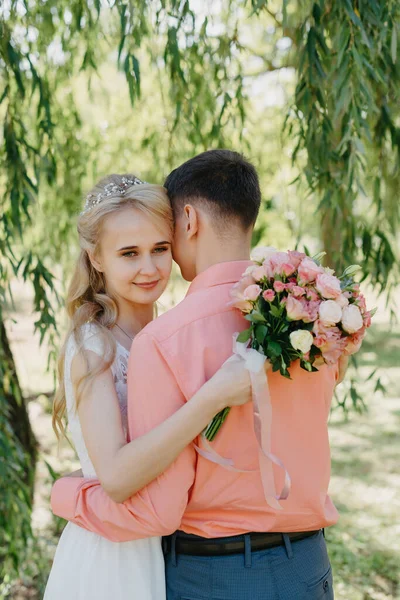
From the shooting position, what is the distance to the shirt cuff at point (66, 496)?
175cm

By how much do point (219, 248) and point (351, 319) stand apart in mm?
371

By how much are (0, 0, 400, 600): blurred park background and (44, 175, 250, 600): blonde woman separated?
0.79 meters

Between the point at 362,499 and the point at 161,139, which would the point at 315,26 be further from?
the point at 362,499

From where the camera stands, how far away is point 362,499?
5.43m

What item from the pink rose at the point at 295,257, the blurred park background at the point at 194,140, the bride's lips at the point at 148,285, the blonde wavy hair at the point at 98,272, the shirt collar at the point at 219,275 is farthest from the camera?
the blurred park background at the point at 194,140

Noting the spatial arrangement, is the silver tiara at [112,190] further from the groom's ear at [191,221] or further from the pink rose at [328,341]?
the pink rose at [328,341]

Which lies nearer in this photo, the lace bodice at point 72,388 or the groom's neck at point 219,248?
the groom's neck at point 219,248

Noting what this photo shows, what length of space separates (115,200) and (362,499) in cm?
416

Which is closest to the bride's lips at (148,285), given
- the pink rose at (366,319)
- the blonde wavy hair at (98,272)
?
the blonde wavy hair at (98,272)

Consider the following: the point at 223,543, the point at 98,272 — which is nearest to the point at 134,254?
→ the point at 98,272

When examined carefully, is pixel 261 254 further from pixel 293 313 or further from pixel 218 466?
pixel 218 466

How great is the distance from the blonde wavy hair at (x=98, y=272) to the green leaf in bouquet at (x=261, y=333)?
1.46ft

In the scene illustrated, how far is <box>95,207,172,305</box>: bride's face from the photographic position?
6.20 ft

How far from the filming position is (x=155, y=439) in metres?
1.50
